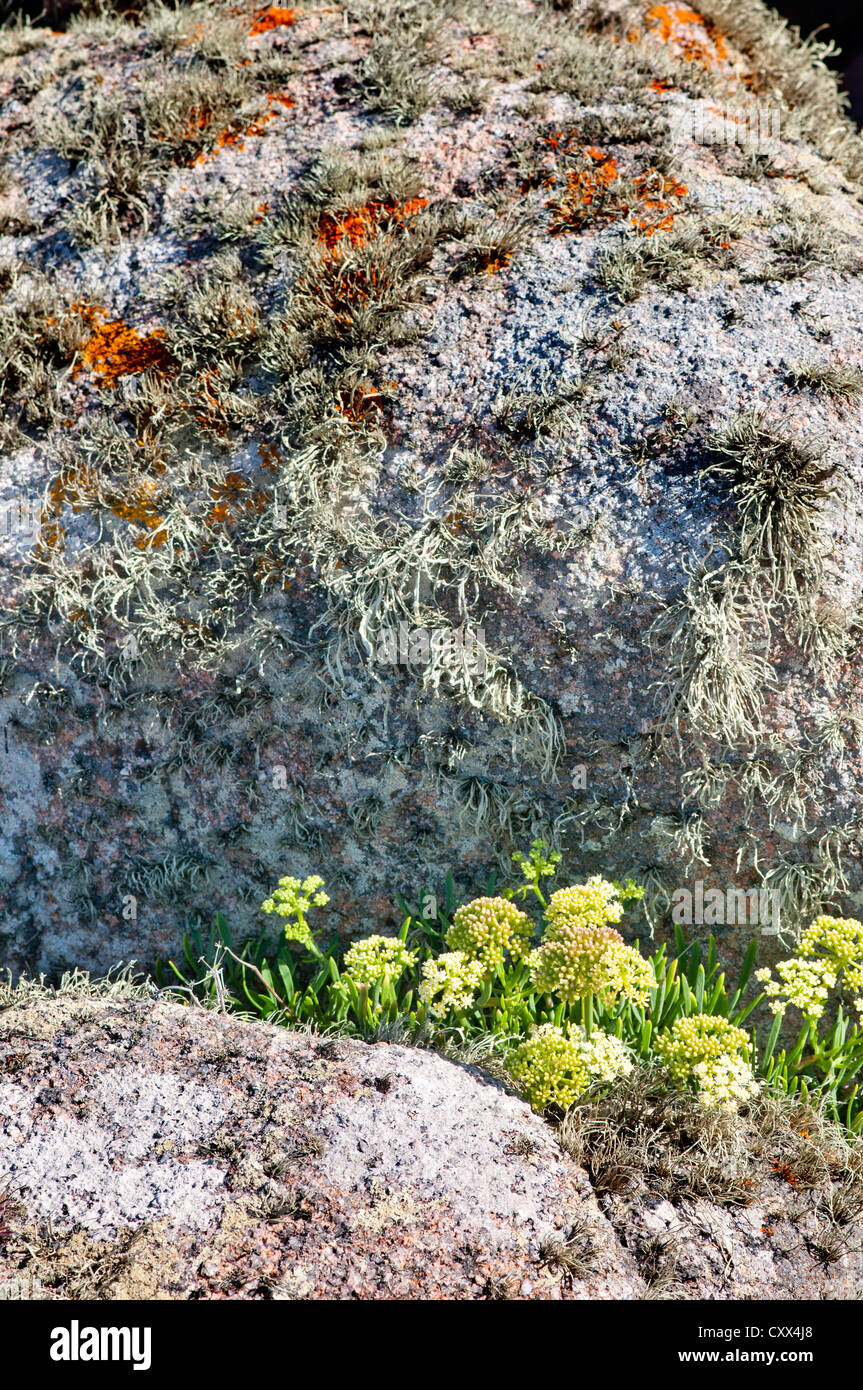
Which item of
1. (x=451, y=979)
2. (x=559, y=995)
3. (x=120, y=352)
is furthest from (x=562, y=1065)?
(x=120, y=352)

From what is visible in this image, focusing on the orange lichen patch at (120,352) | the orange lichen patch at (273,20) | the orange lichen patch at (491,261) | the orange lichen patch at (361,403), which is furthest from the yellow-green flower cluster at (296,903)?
the orange lichen patch at (273,20)

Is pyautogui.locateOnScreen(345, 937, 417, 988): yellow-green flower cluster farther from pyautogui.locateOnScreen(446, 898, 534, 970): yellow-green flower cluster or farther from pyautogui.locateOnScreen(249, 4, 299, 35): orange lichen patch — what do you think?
pyautogui.locateOnScreen(249, 4, 299, 35): orange lichen patch

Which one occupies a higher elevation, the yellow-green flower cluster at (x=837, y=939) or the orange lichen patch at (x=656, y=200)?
the orange lichen patch at (x=656, y=200)

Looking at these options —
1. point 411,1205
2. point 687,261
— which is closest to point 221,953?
point 411,1205

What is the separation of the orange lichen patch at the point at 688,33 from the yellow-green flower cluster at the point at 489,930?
15.5 ft

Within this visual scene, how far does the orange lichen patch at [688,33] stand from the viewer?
503 cm

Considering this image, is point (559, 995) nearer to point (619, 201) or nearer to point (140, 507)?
point (140, 507)

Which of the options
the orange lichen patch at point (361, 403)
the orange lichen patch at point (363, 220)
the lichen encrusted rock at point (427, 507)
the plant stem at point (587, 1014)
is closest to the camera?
the plant stem at point (587, 1014)

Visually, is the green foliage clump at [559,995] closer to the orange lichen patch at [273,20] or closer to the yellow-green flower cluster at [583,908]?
the yellow-green flower cluster at [583,908]

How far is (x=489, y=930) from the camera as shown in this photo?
3268 mm

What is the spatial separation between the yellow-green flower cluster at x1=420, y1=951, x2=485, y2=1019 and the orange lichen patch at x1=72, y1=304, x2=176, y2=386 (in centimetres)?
291

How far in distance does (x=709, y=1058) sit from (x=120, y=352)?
393cm

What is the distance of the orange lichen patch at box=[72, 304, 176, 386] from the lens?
4.22 m

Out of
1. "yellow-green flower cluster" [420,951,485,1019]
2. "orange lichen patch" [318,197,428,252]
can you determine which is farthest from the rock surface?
"orange lichen patch" [318,197,428,252]
